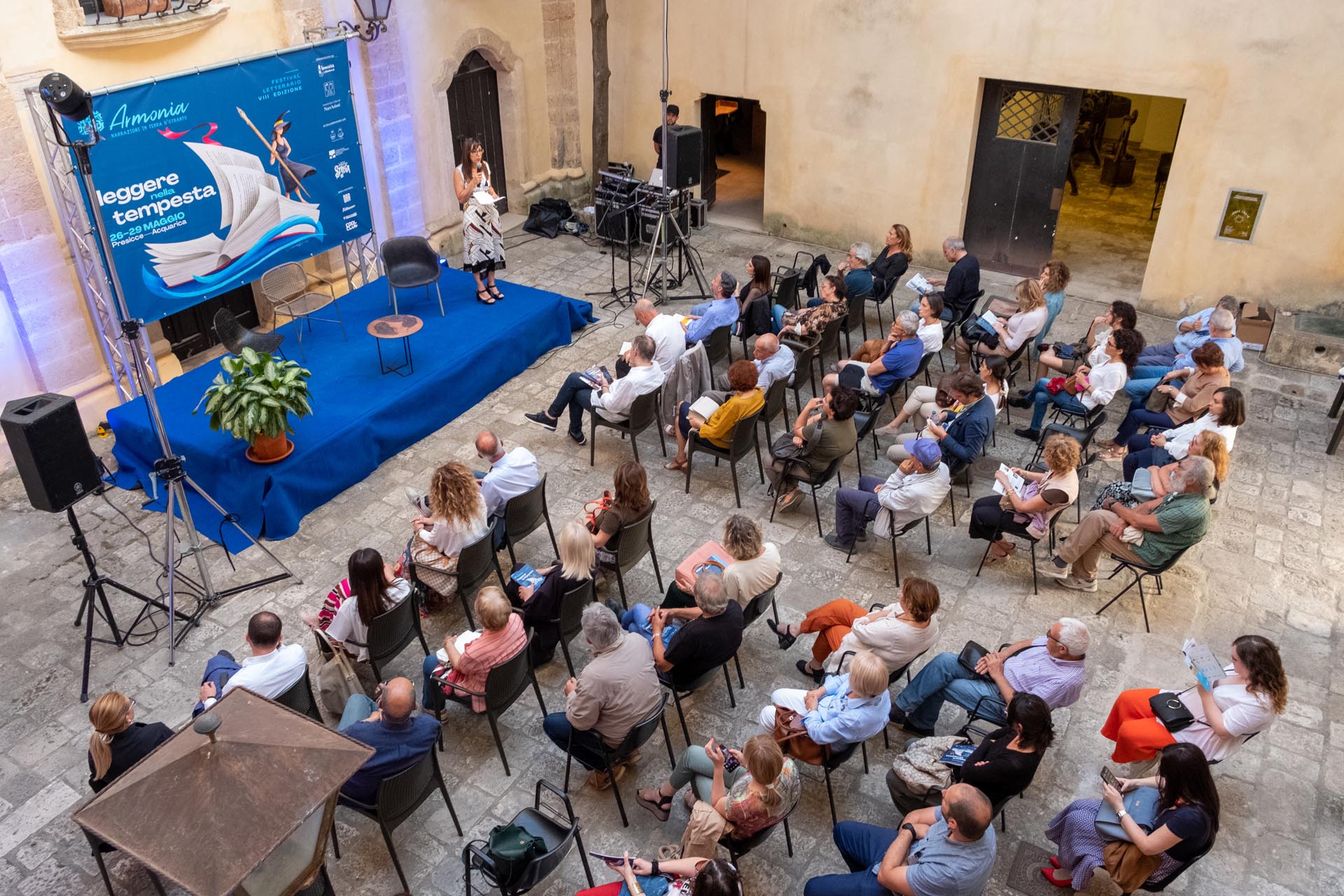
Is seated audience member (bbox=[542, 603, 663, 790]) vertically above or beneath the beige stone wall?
beneath

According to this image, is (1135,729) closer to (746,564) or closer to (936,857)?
(936,857)

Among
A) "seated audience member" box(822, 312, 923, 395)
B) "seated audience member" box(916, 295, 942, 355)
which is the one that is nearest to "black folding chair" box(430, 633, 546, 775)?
"seated audience member" box(822, 312, 923, 395)

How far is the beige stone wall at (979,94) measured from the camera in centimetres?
924

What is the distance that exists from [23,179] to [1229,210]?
10.4m

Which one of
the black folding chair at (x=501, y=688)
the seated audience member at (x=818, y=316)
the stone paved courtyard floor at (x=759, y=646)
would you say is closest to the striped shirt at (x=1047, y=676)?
the stone paved courtyard floor at (x=759, y=646)

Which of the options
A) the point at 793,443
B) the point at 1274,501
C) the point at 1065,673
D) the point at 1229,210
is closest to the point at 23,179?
the point at 793,443

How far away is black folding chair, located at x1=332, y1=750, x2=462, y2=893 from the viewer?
14.7 feet

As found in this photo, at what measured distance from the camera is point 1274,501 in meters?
7.61

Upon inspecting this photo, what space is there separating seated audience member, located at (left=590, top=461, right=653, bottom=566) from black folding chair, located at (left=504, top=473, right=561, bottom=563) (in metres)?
0.46

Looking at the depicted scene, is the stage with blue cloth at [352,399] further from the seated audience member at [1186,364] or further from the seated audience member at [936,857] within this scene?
the seated audience member at [1186,364]

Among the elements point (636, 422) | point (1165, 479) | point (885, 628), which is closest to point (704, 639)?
point (885, 628)

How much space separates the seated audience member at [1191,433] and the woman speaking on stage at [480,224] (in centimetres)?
582

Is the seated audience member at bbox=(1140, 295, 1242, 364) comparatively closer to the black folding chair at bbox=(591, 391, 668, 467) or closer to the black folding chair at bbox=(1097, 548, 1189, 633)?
the black folding chair at bbox=(1097, 548, 1189, 633)

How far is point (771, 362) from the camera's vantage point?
301 inches
